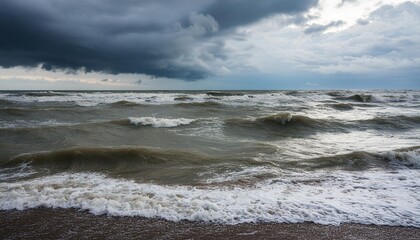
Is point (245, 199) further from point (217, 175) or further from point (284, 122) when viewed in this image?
point (284, 122)

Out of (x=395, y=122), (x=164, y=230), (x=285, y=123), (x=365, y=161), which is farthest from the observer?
(x=395, y=122)

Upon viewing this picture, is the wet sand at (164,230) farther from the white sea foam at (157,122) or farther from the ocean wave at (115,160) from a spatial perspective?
the white sea foam at (157,122)

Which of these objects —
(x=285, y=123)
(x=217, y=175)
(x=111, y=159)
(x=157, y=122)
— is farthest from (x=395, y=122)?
(x=111, y=159)

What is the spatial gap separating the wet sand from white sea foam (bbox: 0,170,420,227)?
6.4 inches

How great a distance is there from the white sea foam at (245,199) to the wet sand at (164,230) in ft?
0.53

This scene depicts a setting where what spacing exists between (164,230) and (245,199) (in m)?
1.47

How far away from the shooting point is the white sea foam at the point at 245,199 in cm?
433

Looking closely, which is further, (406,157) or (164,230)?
(406,157)

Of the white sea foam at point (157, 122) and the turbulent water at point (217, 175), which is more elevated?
the white sea foam at point (157, 122)

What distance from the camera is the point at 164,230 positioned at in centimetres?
391

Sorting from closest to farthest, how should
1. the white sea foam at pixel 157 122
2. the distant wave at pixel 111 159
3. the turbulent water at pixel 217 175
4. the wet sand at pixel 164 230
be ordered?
the wet sand at pixel 164 230
the turbulent water at pixel 217 175
the distant wave at pixel 111 159
the white sea foam at pixel 157 122

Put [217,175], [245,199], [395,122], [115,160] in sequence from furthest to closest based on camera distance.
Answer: [395,122]
[115,160]
[217,175]
[245,199]

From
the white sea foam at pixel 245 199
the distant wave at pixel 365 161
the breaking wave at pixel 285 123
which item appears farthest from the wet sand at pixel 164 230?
the breaking wave at pixel 285 123

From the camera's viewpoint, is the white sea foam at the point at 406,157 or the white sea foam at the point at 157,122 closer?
the white sea foam at the point at 406,157
